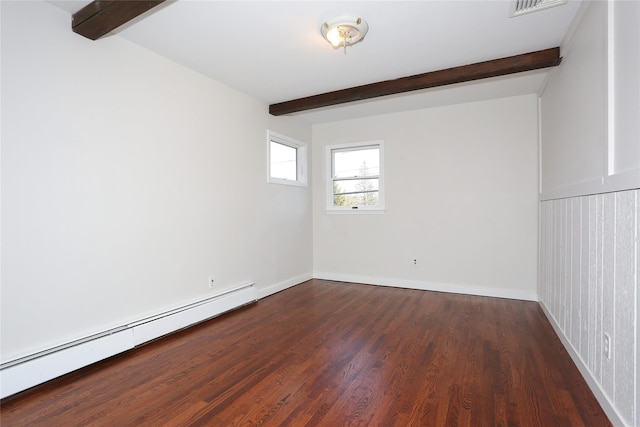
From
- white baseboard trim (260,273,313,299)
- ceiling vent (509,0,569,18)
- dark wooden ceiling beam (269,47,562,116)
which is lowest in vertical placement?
white baseboard trim (260,273,313,299)

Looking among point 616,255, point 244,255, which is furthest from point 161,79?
point 616,255

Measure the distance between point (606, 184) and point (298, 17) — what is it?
2.31 m

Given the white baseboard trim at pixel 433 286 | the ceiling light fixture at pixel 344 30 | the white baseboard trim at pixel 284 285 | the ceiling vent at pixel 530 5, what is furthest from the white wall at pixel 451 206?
the ceiling light fixture at pixel 344 30

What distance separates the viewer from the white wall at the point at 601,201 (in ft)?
4.91

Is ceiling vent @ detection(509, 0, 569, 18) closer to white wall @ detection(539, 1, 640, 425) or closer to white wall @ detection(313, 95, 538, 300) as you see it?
white wall @ detection(539, 1, 640, 425)

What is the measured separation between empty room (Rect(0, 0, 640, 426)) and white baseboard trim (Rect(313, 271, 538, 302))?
0.04 meters

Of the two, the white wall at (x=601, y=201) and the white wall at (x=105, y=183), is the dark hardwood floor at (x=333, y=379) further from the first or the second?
the white wall at (x=105, y=183)

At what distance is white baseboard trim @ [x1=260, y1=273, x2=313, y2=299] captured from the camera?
4.20m

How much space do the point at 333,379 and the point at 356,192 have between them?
3329mm

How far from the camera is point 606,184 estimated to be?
1754 mm

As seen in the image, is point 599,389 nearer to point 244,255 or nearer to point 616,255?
point 616,255

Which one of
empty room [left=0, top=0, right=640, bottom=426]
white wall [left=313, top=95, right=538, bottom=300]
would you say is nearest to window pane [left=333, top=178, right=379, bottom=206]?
white wall [left=313, top=95, right=538, bottom=300]

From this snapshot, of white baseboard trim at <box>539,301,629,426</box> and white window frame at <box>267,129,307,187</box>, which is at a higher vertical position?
white window frame at <box>267,129,307,187</box>

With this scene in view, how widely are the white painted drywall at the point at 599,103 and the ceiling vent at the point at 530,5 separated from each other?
0.21 m
